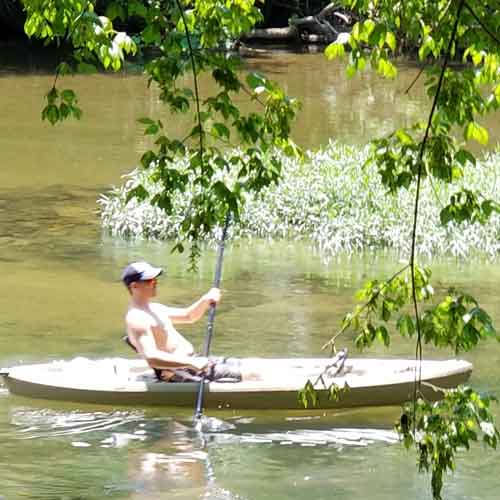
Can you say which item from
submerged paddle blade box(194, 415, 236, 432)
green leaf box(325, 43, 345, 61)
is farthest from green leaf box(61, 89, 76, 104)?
submerged paddle blade box(194, 415, 236, 432)

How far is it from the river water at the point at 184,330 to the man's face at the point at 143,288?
0.77 metres

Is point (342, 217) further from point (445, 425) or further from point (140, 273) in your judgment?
point (445, 425)

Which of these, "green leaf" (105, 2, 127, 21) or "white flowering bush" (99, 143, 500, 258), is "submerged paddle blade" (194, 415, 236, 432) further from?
"white flowering bush" (99, 143, 500, 258)

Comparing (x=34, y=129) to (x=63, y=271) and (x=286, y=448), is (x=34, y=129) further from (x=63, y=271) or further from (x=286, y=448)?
(x=286, y=448)

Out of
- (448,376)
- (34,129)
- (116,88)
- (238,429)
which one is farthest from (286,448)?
(116,88)

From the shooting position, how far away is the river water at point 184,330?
7703mm

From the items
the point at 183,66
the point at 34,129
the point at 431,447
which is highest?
the point at 183,66

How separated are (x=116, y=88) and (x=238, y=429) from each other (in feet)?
53.3

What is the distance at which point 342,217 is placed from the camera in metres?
13.2

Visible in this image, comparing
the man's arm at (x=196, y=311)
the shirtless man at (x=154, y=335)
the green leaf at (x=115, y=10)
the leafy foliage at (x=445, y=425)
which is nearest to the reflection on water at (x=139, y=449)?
the shirtless man at (x=154, y=335)

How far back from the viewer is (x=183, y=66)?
5.17 metres

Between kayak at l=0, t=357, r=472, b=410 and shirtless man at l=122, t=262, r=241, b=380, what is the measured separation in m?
0.11

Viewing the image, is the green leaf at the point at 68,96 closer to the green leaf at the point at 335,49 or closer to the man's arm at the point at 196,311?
the green leaf at the point at 335,49

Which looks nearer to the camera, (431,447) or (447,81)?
(431,447)
